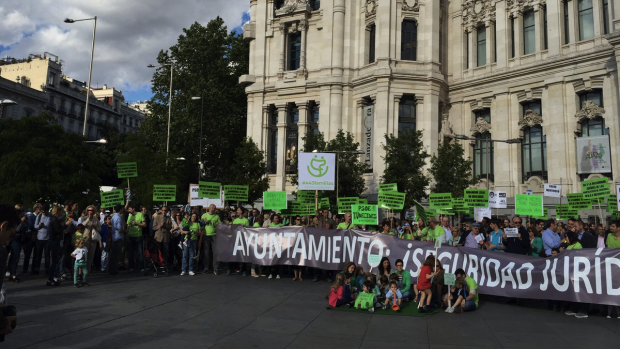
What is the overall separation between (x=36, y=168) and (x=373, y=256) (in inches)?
734

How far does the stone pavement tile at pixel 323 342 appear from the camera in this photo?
7.46 m

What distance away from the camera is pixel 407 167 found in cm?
3114

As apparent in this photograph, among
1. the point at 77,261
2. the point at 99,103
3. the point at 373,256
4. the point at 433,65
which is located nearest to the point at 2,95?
the point at 99,103

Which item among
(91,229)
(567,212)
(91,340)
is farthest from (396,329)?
(567,212)

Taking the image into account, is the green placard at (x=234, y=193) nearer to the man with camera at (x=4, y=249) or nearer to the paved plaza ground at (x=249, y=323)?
the paved plaza ground at (x=249, y=323)

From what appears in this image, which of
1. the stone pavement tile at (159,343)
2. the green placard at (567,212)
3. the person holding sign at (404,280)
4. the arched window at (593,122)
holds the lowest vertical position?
the stone pavement tile at (159,343)

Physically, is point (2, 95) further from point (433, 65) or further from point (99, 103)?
point (433, 65)

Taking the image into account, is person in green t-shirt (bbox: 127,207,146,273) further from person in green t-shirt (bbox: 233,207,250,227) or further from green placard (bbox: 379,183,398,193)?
green placard (bbox: 379,183,398,193)

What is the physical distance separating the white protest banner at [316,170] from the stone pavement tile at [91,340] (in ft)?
36.4

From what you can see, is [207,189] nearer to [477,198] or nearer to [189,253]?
[189,253]

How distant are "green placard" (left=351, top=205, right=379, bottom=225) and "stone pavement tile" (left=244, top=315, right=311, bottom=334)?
652 centimetres

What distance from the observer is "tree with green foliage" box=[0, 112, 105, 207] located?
2230cm

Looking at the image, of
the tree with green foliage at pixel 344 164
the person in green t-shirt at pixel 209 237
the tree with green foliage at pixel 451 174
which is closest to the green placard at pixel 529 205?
the person in green t-shirt at pixel 209 237

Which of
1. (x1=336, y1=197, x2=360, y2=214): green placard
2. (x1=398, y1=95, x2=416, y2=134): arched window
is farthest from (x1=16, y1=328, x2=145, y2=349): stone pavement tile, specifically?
(x1=398, y1=95, x2=416, y2=134): arched window
